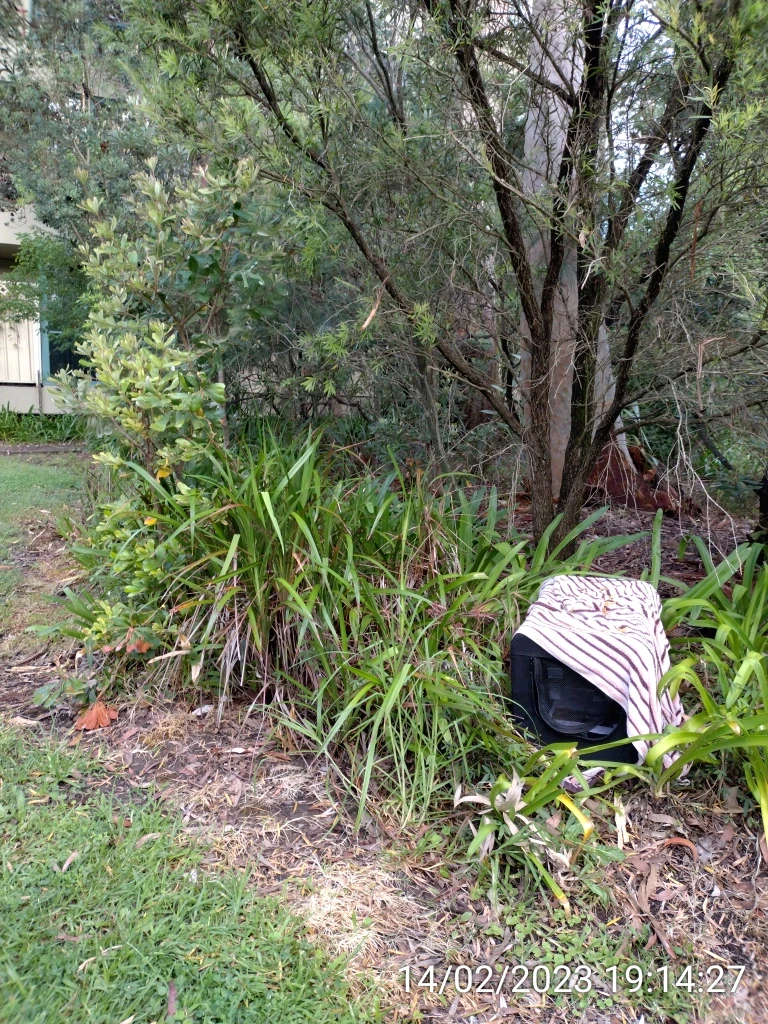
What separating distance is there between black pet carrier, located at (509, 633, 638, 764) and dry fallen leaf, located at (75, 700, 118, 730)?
174cm

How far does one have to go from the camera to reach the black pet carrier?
2.74 metres

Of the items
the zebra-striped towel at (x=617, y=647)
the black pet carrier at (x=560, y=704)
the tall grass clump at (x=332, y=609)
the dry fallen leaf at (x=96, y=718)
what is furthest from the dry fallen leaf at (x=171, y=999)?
the zebra-striped towel at (x=617, y=647)

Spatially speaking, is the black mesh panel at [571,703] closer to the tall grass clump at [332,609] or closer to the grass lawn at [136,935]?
the tall grass clump at [332,609]

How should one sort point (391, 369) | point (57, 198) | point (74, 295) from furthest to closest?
1. point (74, 295)
2. point (57, 198)
3. point (391, 369)

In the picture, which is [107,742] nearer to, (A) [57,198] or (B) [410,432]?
(B) [410,432]

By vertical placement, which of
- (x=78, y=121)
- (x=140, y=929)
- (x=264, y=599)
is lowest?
(x=140, y=929)

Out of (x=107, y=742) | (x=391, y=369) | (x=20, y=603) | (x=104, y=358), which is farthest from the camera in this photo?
(x=391, y=369)

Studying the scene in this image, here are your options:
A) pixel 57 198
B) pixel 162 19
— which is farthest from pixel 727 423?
pixel 57 198

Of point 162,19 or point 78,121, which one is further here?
point 78,121

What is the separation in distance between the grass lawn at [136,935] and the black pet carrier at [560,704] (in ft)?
3.80

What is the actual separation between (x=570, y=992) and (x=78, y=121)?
344 inches

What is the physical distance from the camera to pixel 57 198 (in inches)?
291

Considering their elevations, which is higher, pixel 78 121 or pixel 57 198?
pixel 78 121

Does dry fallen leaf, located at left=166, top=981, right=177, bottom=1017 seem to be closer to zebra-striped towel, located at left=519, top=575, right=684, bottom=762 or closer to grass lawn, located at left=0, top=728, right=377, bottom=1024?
grass lawn, located at left=0, top=728, right=377, bottom=1024
